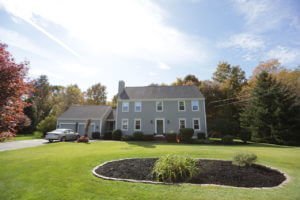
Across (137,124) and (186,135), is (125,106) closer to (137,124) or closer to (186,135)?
(137,124)

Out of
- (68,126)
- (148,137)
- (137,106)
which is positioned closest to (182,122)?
(148,137)

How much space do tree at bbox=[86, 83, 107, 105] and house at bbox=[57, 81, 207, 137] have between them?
21.5m

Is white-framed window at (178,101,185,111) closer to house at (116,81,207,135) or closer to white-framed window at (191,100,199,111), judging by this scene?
house at (116,81,207,135)

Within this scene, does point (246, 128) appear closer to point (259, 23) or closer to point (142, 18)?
point (259, 23)

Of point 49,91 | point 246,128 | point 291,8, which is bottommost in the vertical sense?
point 246,128

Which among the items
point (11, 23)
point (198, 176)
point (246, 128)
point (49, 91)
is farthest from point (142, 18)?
point (49, 91)

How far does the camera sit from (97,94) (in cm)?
5041

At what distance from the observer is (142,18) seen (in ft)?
30.6

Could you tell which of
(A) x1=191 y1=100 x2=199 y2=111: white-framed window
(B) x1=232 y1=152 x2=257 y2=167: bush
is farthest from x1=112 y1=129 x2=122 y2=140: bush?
(B) x1=232 y1=152 x2=257 y2=167: bush

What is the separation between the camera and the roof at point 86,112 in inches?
1112

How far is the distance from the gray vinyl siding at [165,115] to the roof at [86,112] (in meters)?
4.16

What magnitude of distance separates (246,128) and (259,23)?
56.0 ft

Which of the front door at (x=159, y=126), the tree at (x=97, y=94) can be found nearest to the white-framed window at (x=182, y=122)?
the front door at (x=159, y=126)

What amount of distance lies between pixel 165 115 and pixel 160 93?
11.8 feet
